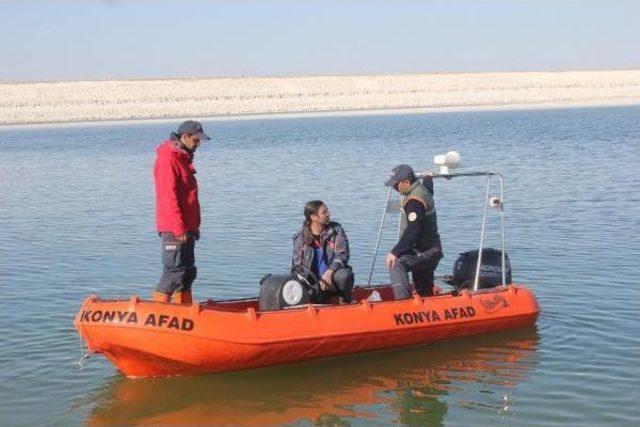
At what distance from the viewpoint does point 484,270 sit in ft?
29.3

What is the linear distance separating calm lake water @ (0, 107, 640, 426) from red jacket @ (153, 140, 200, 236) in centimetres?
116

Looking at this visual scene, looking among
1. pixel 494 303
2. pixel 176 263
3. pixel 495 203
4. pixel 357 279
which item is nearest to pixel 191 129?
pixel 176 263

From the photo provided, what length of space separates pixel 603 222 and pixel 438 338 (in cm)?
603

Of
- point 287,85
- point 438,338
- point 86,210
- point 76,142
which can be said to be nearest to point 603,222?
point 438,338

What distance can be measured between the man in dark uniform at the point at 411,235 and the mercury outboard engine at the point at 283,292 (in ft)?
2.67

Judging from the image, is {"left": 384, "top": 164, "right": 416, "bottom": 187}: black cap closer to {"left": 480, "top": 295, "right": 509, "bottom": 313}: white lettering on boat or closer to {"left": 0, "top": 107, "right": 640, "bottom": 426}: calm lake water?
{"left": 480, "top": 295, "right": 509, "bottom": 313}: white lettering on boat

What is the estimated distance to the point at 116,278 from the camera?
428 inches

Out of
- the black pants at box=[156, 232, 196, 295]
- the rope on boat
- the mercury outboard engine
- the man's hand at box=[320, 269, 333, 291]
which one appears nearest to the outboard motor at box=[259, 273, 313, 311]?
the mercury outboard engine

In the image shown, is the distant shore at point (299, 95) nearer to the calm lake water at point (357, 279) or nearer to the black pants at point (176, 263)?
the calm lake water at point (357, 279)

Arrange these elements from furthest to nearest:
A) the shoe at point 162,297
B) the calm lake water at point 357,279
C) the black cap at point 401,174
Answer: the black cap at point 401,174, the shoe at point 162,297, the calm lake water at point 357,279

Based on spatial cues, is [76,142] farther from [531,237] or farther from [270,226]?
[531,237]

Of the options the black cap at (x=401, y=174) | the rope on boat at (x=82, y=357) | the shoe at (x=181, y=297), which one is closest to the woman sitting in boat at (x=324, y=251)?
the black cap at (x=401, y=174)

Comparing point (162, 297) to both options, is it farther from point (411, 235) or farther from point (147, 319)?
point (411, 235)

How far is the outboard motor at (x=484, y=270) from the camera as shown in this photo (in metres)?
8.95
